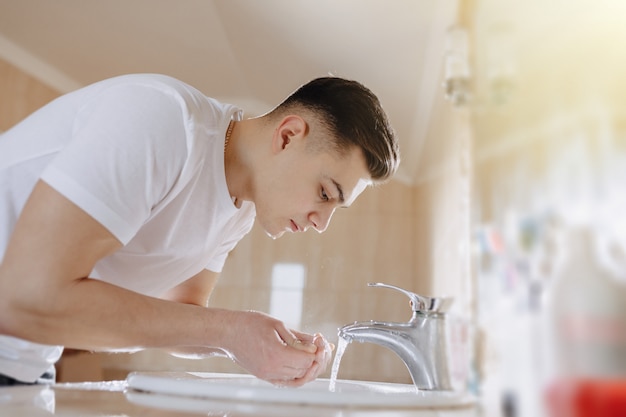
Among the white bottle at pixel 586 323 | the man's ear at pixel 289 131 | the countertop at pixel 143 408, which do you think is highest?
the man's ear at pixel 289 131

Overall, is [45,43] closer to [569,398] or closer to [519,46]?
[519,46]

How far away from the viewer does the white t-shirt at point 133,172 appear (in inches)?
24.9

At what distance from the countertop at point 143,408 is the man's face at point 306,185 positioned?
36 centimetres

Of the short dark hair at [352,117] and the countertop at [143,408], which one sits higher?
the short dark hair at [352,117]

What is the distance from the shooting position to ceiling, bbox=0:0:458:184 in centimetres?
125

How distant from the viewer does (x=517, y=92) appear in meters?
0.43

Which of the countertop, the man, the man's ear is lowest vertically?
the countertop

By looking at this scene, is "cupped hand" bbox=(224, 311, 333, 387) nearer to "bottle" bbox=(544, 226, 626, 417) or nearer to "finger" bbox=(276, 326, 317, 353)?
"finger" bbox=(276, 326, 317, 353)

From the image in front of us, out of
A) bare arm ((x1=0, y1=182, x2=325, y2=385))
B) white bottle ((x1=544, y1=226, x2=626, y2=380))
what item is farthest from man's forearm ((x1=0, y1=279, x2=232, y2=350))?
white bottle ((x1=544, y1=226, x2=626, y2=380))

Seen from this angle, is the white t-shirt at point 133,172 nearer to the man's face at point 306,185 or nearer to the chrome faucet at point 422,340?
the man's face at point 306,185

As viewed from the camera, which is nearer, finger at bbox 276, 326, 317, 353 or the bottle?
the bottle

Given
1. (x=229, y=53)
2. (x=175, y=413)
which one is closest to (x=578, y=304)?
(x=175, y=413)

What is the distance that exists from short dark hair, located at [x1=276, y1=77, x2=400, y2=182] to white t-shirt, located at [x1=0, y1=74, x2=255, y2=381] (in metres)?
0.12

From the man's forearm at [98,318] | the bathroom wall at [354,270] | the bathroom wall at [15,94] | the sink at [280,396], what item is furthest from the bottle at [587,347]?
the bathroom wall at [15,94]
